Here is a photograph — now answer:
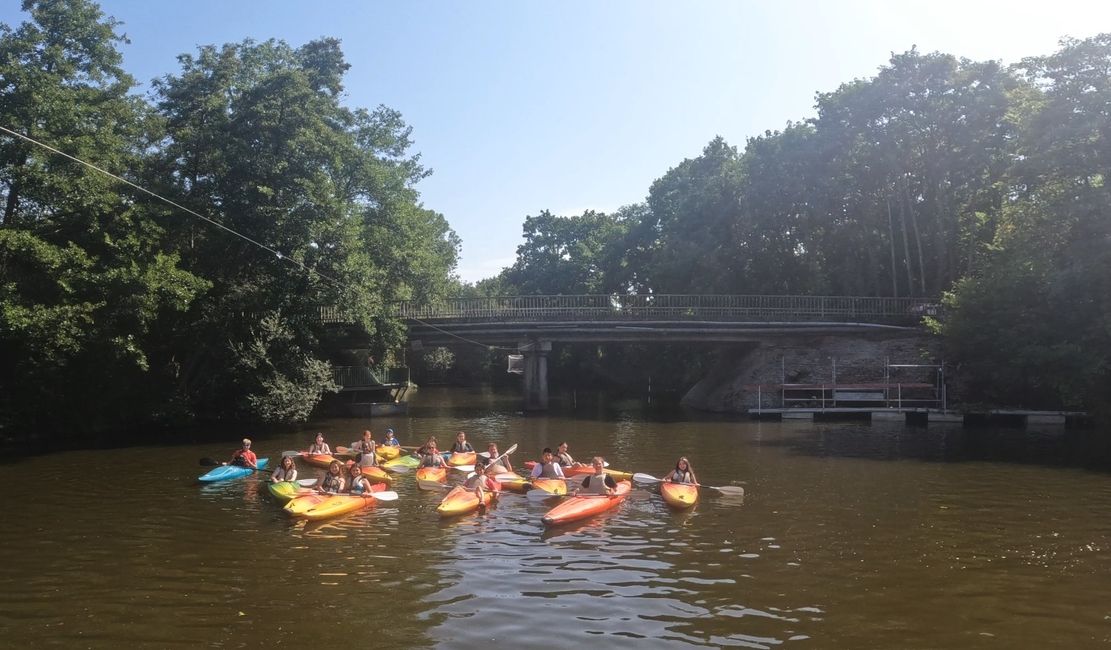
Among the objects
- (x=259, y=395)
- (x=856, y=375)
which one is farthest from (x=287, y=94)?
(x=856, y=375)

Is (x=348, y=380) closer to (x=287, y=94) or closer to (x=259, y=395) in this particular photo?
(x=259, y=395)

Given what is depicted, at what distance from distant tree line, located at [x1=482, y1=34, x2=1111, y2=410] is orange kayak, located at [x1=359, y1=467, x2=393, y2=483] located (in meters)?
23.1

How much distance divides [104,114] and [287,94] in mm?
6610

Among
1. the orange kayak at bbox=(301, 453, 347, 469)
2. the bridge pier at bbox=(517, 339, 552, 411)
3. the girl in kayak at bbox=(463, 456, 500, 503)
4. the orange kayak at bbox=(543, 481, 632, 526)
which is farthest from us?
the bridge pier at bbox=(517, 339, 552, 411)

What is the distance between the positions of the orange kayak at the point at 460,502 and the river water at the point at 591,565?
0.29 metres

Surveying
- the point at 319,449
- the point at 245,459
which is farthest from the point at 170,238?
the point at 245,459

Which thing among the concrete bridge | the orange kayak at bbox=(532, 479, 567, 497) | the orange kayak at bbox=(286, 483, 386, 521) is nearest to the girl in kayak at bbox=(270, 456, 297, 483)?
the orange kayak at bbox=(286, 483, 386, 521)

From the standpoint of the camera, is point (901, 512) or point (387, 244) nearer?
point (901, 512)

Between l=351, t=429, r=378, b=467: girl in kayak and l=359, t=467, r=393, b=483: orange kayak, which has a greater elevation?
l=351, t=429, r=378, b=467: girl in kayak

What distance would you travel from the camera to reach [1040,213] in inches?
1162

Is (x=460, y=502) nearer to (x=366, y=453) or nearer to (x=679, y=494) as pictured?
(x=679, y=494)

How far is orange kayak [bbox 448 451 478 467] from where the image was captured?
74.3 feet

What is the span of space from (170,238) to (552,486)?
23.2 m

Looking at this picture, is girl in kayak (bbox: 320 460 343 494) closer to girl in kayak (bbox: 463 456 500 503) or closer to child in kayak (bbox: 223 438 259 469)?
girl in kayak (bbox: 463 456 500 503)
